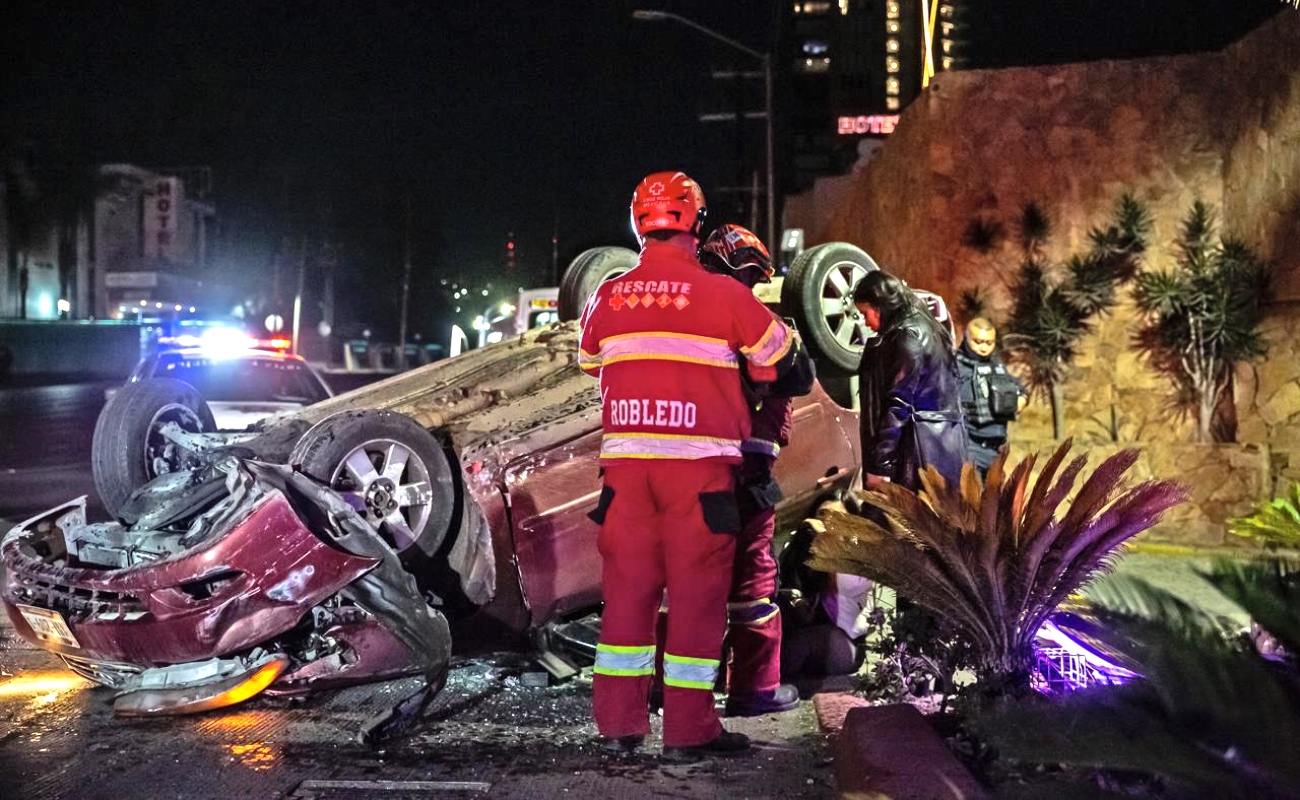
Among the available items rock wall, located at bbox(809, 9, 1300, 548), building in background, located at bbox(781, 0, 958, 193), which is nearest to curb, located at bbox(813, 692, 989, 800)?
rock wall, located at bbox(809, 9, 1300, 548)

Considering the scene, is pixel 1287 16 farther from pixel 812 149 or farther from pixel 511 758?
pixel 812 149

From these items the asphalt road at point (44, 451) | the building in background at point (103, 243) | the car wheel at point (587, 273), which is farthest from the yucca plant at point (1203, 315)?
the building in background at point (103, 243)

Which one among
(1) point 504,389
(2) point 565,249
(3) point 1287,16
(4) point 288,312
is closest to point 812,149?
(2) point 565,249

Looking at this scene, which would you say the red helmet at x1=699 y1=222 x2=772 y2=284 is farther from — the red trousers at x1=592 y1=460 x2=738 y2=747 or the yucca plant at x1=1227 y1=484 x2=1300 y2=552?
the yucca plant at x1=1227 y1=484 x2=1300 y2=552

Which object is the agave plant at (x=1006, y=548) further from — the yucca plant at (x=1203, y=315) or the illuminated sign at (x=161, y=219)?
the illuminated sign at (x=161, y=219)

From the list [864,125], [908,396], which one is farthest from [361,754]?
[864,125]

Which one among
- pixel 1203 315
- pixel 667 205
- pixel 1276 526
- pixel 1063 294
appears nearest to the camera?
pixel 667 205

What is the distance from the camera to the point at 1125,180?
39.8 ft

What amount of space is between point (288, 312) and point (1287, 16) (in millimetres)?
49887

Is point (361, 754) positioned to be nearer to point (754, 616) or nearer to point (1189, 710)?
point (754, 616)

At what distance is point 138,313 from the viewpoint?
48.4 m

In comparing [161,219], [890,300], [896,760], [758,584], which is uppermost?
[161,219]

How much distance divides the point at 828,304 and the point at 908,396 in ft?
5.17

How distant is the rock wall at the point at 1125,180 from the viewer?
10336 millimetres
